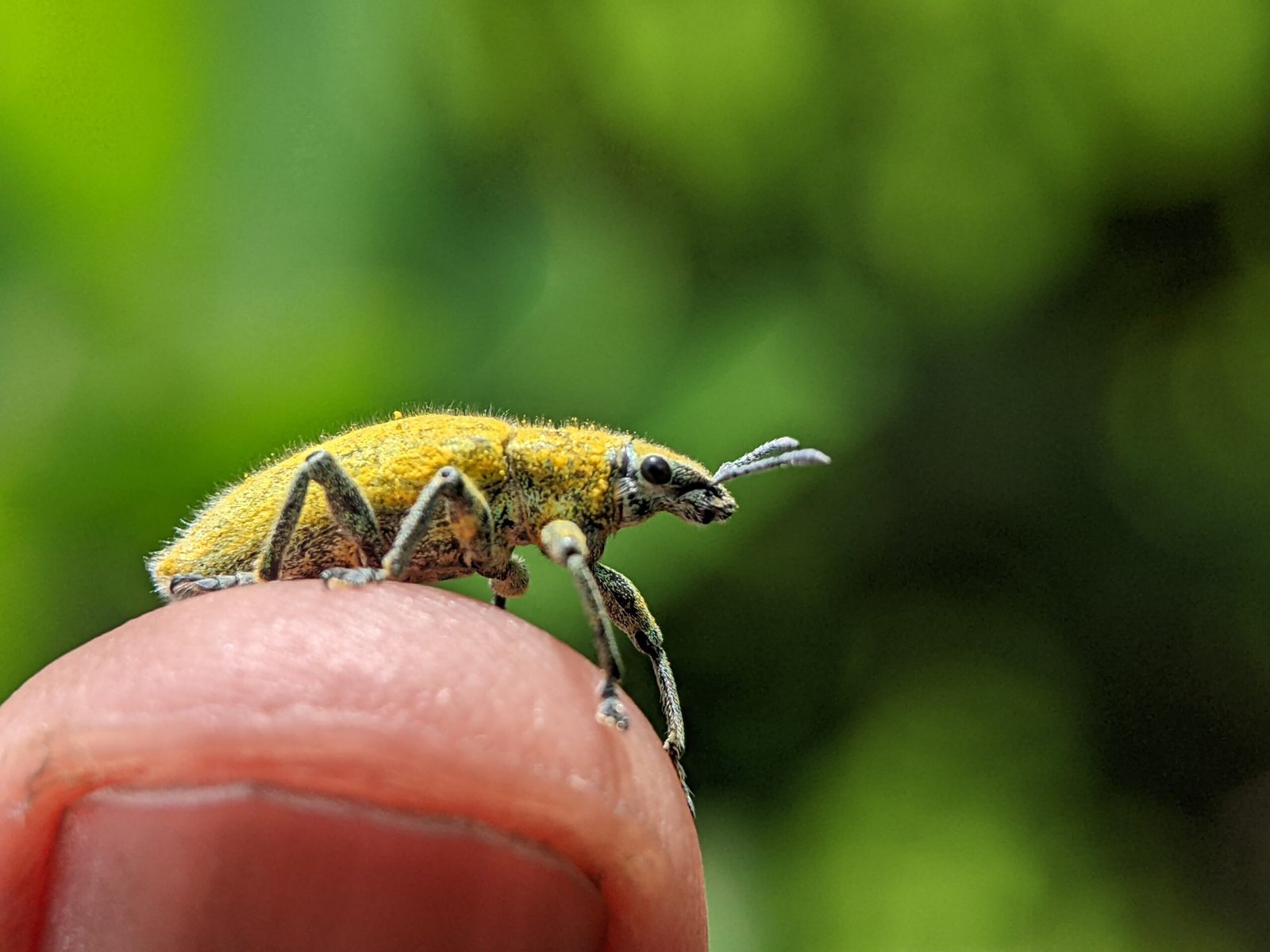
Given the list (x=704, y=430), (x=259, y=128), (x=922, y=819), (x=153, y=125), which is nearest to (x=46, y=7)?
(x=153, y=125)

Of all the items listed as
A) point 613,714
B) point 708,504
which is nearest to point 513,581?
point 708,504

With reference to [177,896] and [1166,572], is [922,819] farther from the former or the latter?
[177,896]

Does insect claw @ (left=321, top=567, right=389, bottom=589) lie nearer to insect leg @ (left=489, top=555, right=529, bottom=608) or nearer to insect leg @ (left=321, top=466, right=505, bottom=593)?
insect leg @ (left=321, top=466, right=505, bottom=593)

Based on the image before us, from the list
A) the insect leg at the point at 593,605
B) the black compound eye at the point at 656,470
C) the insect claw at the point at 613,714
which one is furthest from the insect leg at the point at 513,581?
the insect claw at the point at 613,714

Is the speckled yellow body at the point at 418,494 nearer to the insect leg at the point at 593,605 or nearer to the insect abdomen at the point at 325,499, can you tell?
the insect abdomen at the point at 325,499

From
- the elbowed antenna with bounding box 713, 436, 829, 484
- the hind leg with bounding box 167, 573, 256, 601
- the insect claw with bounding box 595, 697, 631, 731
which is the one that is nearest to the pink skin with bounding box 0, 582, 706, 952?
the insect claw with bounding box 595, 697, 631, 731
